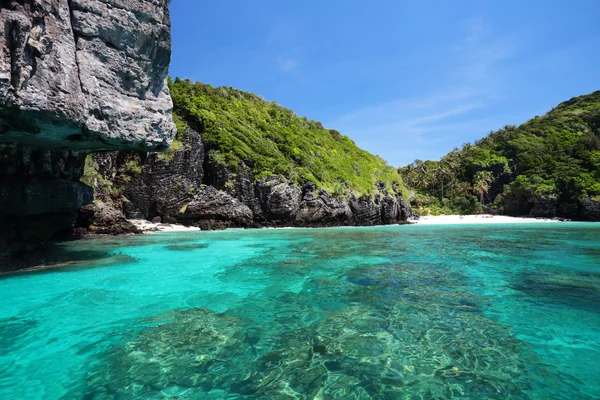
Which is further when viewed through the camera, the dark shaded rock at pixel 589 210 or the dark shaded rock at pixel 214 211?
the dark shaded rock at pixel 589 210

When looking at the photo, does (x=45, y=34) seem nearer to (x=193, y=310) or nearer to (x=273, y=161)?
(x=193, y=310)

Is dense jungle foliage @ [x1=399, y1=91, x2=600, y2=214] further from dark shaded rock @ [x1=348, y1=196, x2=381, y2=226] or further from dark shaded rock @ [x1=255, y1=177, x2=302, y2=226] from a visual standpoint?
dark shaded rock @ [x1=255, y1=177, x2=302, y2=226]

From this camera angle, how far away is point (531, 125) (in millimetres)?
81125

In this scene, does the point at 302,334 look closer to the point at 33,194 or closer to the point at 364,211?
the point at 33,194

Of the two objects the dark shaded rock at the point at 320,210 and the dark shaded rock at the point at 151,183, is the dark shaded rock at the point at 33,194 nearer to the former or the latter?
the dark shaded rock at the point at 151,183

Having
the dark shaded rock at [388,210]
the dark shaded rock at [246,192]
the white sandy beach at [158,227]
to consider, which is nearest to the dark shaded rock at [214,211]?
the dark shaded rock at [246,192]

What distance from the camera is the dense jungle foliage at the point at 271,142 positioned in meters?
34.6

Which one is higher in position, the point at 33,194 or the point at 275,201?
the point at 33,194

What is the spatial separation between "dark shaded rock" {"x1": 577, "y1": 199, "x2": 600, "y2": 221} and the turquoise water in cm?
5003

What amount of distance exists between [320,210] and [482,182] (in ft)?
147

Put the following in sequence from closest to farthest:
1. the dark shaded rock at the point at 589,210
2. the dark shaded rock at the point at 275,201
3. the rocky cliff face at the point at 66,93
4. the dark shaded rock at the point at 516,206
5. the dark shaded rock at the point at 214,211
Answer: the rocky cliff face at the point at 66,93 → the dark shaded rock at the point at 214,211 → the dark shaded rock at the point at 275,201 → the dark shaded rock at the point at 589,210 → the dark shaded rock at the point at 516,206

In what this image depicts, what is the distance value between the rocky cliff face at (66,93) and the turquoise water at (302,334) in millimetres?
3931

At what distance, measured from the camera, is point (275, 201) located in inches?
1312

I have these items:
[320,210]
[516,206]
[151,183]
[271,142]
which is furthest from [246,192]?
[516,206]
